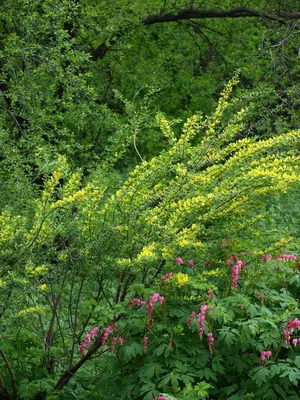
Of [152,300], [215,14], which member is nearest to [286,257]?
[152,300]

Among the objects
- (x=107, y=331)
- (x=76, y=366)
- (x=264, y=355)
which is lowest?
(x=76, y=366)

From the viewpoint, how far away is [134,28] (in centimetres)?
1205

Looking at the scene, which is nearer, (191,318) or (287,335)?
(287,335)

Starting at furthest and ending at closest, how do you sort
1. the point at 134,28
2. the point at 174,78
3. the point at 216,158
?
1. the point at 174,78
2. the point at 134,28
3. the point at 216,158

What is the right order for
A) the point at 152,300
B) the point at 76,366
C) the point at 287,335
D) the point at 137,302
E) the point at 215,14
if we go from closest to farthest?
the point at 287,335
the point at 152,300
the point at 137,302
the point at 76,366
the point at 215,14

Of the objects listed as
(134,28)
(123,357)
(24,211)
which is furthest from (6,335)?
(134,28)

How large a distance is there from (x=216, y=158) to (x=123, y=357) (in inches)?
60.1

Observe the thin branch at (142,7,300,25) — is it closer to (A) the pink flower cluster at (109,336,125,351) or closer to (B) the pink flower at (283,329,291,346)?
(A) the pink flower cluster at (109,336,125,351)

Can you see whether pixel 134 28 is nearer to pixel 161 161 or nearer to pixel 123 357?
pixel 161 161

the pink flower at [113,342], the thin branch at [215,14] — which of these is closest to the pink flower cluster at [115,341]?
the pink flower at [113,342]

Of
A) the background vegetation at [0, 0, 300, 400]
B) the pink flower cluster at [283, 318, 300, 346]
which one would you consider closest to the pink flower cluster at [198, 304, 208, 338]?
the background vegetation at [0, 0, 300, 400]

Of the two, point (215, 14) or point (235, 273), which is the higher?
point (235, 273)

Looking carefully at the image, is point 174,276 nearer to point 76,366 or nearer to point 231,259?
point 231,259

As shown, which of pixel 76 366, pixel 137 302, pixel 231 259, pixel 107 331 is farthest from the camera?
pixel 76 366
